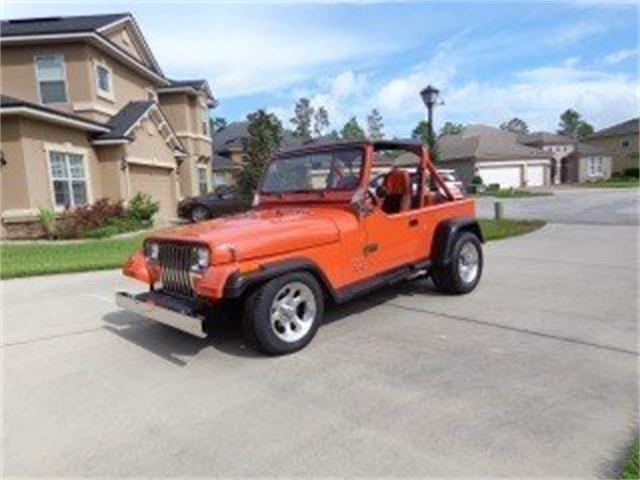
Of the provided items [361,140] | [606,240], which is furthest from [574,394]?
[606,240]

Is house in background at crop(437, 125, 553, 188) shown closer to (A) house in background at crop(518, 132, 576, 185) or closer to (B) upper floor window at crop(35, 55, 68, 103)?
(A) house in background at crop(518, 132, 576, 185)

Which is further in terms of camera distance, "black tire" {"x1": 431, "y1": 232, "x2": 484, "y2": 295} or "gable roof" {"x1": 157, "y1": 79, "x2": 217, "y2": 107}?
"gable roof" {"x1": 157, "y1": 79, "x2": 217, "y2": 107}

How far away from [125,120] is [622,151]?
60.5m

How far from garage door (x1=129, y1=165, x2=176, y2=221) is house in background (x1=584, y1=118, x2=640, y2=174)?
178 ft

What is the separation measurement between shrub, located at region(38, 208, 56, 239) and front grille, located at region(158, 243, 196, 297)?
40.0 ft

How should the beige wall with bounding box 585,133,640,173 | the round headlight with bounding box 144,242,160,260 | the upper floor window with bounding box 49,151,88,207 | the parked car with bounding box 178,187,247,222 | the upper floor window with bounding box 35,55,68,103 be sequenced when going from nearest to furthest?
the round headlight with bounding box 144,242,160,260, the upper floor window with bounding box 49,151,88,207, the upper floor window with bounding box 35,55,68,103, the parked car with bounding box 178,187,247,222, the beige wall with bounding box 585,133,640,173

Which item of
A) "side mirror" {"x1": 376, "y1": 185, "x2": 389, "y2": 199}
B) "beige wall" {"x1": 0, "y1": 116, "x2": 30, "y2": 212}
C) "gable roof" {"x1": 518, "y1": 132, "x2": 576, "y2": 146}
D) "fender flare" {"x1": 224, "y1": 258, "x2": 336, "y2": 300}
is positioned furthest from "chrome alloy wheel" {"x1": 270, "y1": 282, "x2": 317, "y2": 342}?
"gable roof" {"x1": 518, "y1": 132, "x2": 576, "y2": 146}

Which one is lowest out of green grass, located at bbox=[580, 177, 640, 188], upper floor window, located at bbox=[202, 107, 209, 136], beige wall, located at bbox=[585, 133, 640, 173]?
green grass, located at bbox=[580, 177, 640, 188]

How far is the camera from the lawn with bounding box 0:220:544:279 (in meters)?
10.4

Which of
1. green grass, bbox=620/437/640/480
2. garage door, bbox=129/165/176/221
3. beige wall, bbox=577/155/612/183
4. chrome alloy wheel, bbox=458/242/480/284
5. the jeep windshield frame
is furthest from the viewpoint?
beige wall, bbox=577/155/612/183

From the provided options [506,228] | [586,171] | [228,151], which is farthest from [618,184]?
[506,228]

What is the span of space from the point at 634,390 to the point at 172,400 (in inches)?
133

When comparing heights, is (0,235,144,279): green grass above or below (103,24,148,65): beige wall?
below

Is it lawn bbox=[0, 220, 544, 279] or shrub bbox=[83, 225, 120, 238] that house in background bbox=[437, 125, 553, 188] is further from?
shrub bbox=[83, 225, 120, 238]
